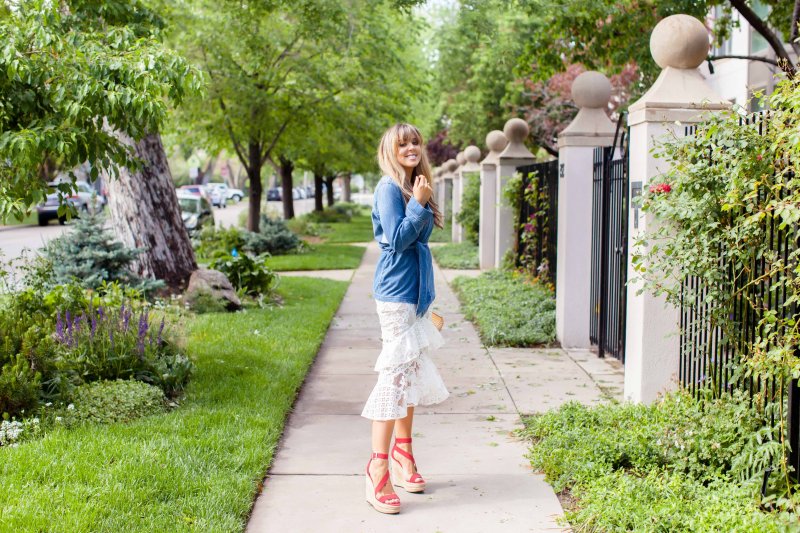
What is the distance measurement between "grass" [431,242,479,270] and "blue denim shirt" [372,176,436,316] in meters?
12.6

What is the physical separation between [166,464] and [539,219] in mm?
7859

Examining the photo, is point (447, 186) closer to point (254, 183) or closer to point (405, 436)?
point (254, 183)

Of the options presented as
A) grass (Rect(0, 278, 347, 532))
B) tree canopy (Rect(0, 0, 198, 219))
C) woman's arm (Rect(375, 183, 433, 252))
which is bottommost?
grass (Rect(0, 278, 347, 532))

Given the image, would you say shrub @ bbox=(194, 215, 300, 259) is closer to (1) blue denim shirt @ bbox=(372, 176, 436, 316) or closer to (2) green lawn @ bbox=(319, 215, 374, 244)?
(2) green lawn @ bbox=(319, 215, 374, 244)

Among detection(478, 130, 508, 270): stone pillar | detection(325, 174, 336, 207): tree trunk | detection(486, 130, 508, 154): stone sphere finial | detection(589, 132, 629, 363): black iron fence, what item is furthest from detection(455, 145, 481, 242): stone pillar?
detection(325, 174, 336, 207): tree trunk

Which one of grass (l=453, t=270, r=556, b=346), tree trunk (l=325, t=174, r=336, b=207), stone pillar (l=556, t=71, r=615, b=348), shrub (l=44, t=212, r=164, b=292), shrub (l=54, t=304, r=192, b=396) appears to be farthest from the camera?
tree trunk (l=325, t=174, r=336, b=207)

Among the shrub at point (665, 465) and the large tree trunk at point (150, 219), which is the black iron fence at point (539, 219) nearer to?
the large tree trunk at point (150, 219)

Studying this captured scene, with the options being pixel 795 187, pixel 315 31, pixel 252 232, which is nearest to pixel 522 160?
pixel 315 31

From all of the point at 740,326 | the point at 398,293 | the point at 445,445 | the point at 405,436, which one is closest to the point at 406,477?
the point at 405,436

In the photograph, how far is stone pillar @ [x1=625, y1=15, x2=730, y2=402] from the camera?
5594 millimetres

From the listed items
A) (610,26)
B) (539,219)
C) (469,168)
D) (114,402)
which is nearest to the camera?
(114,402)

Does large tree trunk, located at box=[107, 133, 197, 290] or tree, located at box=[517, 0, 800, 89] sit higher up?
tree, located at box=[517, 0, 800, 89]

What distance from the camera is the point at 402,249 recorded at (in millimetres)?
4402

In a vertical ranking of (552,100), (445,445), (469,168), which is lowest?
(445,445)
